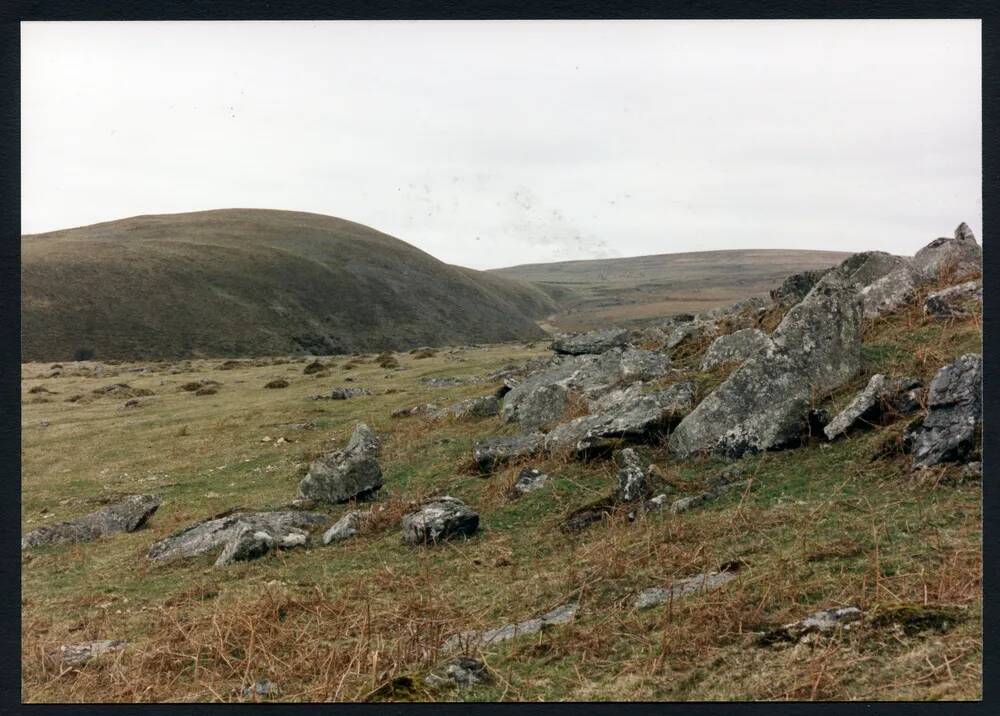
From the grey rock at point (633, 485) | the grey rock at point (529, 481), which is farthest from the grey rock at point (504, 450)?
the grey rock at point (633, 485)

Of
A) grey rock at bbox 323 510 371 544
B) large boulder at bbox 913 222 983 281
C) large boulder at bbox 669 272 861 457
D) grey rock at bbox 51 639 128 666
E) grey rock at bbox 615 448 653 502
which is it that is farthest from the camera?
large boulder at bbox 913 222 983 281

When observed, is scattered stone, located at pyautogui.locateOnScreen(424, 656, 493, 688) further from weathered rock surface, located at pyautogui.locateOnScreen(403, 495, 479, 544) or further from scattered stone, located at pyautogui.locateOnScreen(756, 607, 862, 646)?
weathered rock surface, located at pyautogui.locateOnScreen(403, 495, 479, 544)

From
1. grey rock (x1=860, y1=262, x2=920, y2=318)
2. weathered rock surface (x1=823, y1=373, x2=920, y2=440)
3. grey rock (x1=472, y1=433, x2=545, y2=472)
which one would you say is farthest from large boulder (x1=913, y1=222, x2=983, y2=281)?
grey rock (x1=472, y1=433, x2=545, y2=472)

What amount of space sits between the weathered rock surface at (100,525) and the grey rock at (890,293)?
615 inches

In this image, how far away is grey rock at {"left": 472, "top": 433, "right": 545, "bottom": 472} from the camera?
41.6 feet

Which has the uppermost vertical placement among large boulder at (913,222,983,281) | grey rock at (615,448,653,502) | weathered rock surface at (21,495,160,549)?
large boulder at (913,222,983,281)

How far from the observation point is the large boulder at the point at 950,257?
1445 centimetres

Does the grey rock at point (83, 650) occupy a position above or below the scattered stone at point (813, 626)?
below

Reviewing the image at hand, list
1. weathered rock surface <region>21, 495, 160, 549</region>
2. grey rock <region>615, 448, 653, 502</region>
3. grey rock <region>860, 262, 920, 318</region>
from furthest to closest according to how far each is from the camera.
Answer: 1. grey rock <region>860, 262, 920, 318</region>
2. weathered rock surface <region>21, 495, 160, 549</region>
3. grey rock <region>615, 448, 653, 502</region>

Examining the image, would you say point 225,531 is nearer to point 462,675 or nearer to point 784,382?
point 462,675

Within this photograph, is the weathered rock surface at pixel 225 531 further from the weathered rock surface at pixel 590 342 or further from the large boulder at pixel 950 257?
the large boulder at pixel 950 257

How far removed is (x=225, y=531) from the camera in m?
11.1

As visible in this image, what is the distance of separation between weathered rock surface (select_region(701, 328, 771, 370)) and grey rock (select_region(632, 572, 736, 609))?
7.43m

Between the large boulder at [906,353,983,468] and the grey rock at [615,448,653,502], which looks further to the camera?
the grey rock at [615,448,653,502]
